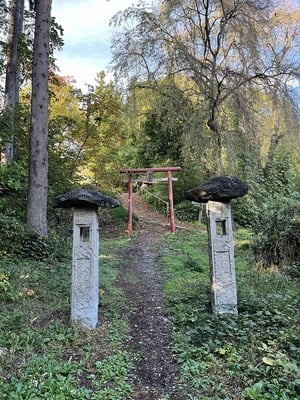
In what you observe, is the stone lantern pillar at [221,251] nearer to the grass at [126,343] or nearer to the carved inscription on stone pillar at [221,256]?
the carved inscription on stone pillar at [221,256]

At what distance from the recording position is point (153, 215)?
46.6ft

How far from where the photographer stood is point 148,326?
3904mm

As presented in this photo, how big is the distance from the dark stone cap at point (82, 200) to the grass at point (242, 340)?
Result: 1632 mm

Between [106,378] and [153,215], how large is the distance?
11450 mm

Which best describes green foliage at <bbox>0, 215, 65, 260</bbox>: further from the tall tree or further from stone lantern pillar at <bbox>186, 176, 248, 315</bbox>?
the tall tree

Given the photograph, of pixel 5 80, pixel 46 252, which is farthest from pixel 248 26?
pixel 46 252

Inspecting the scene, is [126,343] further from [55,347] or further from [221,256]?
[221,256]

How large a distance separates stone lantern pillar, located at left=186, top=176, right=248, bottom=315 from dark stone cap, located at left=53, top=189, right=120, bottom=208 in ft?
3.65

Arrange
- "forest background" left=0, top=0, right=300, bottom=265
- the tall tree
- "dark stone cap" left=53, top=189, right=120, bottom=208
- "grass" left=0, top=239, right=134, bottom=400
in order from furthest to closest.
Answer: the tall tree, "forest background" left=0, top=0, right=300, bottom=265, "dark stone cap" left=53, top=189, right=120, bottom=208, "grass" left=0, top=239, right=134, bottom=400

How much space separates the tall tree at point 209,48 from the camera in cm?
973

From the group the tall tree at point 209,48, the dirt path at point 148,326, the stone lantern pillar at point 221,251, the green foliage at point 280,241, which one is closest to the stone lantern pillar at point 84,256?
the dirt path at point 148,326

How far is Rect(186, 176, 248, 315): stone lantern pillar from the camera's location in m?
4.02

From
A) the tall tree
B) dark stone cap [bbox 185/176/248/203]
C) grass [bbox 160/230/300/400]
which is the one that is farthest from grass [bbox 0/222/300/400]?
the tall tree

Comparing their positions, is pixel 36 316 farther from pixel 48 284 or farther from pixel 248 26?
pixel 248 26
